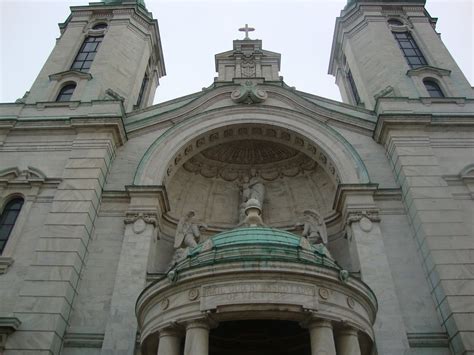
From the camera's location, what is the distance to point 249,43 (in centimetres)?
2597

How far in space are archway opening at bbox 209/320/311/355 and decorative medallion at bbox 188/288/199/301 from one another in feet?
12.0

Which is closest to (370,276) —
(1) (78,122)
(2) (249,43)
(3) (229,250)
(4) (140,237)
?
(3) (229,250)

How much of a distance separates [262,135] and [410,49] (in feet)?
34.4

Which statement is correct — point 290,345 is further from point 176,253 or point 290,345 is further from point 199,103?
point 199,103

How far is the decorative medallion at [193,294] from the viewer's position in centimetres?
1099

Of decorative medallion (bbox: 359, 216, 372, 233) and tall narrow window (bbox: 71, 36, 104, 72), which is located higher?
tall narrow window (bbox: 71, 36, 104, 72)

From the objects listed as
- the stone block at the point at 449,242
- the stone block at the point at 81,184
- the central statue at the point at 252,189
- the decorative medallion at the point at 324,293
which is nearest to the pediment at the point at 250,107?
the central statue at the point at 252,189

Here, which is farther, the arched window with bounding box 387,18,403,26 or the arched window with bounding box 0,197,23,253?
the arched window with bounding box 387,18,403,26

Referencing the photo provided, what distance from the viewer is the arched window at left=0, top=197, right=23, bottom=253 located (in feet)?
52.1

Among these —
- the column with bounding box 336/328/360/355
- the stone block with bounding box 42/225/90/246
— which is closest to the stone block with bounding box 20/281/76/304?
the stone block with bounding box 42/225/90/246

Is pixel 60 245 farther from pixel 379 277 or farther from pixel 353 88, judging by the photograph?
pixel 353 88

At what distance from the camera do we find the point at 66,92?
22.4 meters

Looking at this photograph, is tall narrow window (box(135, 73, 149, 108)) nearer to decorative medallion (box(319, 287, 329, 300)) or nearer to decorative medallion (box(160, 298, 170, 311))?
decorative medallion (box(160, 298, 170, 311))

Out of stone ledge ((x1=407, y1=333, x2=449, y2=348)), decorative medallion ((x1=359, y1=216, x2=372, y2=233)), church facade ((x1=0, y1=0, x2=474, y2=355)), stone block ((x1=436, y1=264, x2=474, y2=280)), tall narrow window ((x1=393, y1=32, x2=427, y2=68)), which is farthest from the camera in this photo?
tall narrow window ((x1=393, y1=32, x2=427, y2=68))
